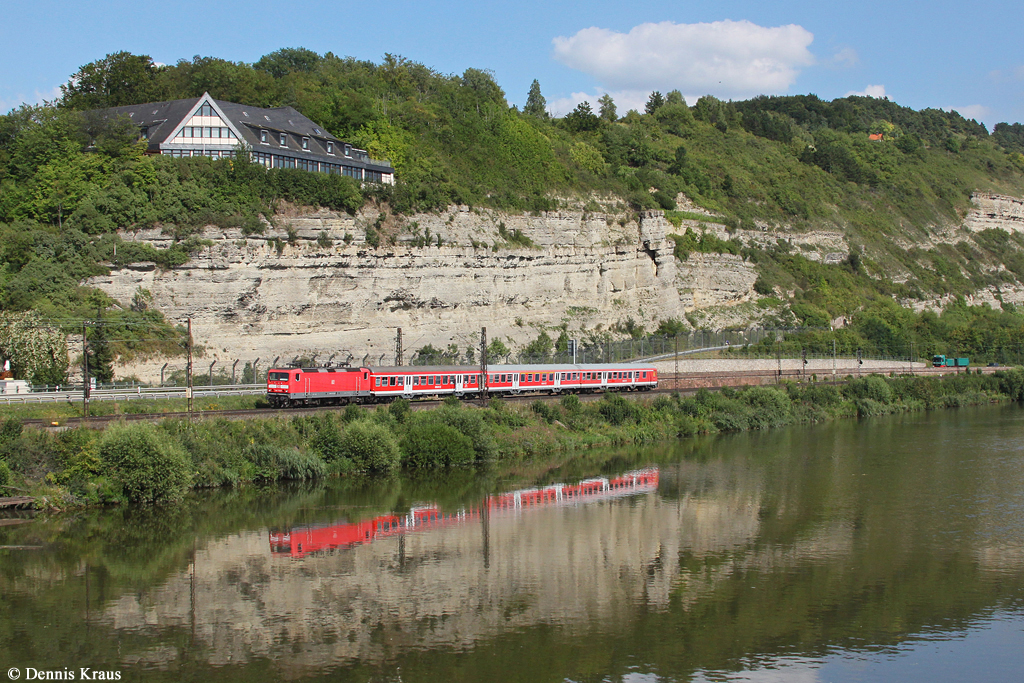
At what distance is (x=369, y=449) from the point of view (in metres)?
40.4

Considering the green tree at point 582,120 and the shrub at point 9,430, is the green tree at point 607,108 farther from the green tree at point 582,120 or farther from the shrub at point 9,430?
the shrub at point 9,430

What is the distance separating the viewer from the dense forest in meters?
54.3

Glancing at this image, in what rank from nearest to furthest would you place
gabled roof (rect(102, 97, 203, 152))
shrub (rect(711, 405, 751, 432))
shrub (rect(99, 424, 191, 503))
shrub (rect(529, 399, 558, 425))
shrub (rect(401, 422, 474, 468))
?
shrub (rect(99, 424, 191, 503)), shrub (rect(401, 422, 474, 468)), shrub (rect(529, 399, 558, 425)), shrub (rect(711, 405, 751, 432)), gabled roof (rect(102, 97, 203, 152))

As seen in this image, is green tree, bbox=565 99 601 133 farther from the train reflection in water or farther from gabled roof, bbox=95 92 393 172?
the train reflection in water

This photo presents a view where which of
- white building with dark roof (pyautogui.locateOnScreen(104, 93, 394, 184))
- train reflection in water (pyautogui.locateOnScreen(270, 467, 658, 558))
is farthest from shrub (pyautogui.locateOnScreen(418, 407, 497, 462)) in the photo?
white building with dark roof (pyautogui.locateOnScreen(104, 93, 394, 184))

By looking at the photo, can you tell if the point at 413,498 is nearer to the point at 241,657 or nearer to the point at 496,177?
the point at 241,657

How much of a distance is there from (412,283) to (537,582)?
39.8 metres

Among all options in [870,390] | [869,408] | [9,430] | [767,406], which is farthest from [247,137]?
[870,390]

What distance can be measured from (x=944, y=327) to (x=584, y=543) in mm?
77168

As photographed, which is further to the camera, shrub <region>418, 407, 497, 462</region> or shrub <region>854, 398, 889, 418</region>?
shrub <region>854, 398, 889, 418</region>

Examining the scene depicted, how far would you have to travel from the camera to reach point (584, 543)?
1176 inches

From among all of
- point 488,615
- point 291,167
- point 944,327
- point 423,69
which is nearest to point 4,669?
point 488,615

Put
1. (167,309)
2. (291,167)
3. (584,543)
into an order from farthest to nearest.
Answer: (291,167) < (167,309) < (584,543)

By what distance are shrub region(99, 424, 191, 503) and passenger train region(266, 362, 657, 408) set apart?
10953 millimetres
